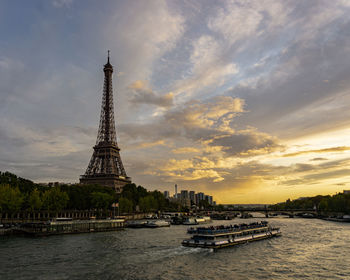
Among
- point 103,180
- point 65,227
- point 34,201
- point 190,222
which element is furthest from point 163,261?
point 103,180

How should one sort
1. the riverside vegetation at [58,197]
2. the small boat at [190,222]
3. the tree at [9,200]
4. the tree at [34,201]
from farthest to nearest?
1. the small boat at [190,222]
2. the tree at [34,201]
3. the riverside vegetation at [58,197]
4. the tree at [9,200]

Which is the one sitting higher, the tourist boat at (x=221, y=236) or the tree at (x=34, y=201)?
the tree at (x=34, y=201)

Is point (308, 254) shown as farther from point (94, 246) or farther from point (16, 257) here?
point (16, 257)

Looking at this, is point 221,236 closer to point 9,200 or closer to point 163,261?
point 163,261

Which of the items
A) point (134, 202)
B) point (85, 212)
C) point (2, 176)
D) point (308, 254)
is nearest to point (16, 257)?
point (308, 254)

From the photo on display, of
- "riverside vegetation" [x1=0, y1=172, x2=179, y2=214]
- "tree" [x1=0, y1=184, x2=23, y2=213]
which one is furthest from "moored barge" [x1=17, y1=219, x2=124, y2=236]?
"riverside vegetation" [x1=0, y1=172, x2=179, y2=214]

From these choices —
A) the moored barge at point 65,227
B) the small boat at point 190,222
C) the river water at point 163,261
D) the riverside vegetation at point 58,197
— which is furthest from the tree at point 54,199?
the river water at point 163,261

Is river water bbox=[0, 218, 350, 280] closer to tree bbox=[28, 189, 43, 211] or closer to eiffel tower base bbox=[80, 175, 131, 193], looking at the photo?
tree bbox=[28, 189, 43, 211]

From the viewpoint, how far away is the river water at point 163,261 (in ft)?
135

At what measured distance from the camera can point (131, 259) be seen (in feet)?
162

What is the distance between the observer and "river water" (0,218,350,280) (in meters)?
41.1

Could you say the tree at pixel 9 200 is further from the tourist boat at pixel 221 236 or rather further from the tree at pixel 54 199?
the tourist boat at pixel 221 236

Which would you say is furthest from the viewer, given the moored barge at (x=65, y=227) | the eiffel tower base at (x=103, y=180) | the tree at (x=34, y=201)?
the eiffel tower base at (x=103, y=180)

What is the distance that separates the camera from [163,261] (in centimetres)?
4853
